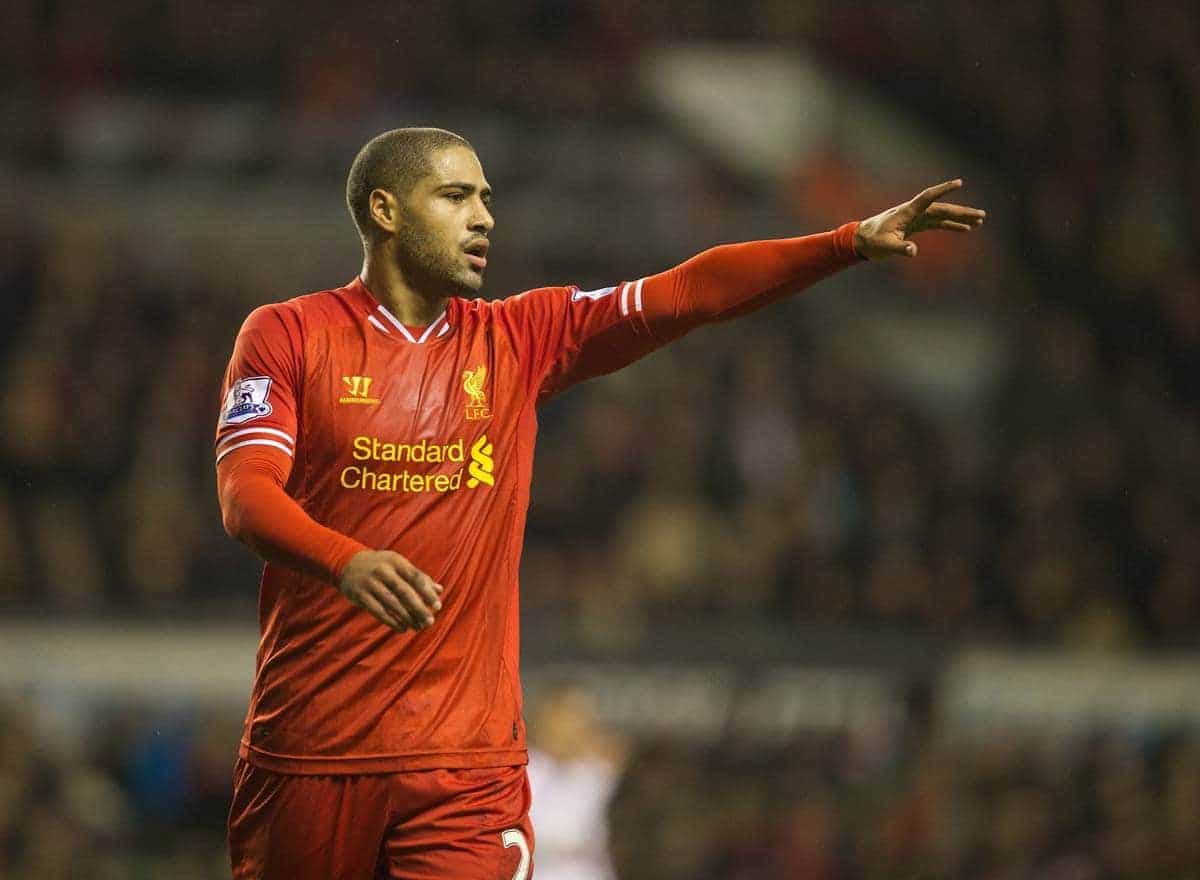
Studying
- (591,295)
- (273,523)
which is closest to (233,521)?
(273,523)

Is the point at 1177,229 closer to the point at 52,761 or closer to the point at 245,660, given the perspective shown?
the point at 245,660

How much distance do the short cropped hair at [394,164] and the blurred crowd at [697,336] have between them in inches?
264

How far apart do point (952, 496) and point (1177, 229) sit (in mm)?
3806

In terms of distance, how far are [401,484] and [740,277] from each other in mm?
1019

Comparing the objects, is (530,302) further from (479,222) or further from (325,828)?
(325,828)

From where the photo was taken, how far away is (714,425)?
13.3m

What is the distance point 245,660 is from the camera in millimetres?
11227

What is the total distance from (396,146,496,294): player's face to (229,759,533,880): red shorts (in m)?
1.26

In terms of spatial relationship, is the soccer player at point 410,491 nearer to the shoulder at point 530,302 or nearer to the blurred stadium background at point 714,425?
the shoulder at point 530,302

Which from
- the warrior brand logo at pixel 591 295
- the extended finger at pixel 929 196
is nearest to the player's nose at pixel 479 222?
the warrior brand logo at pixel 591 295

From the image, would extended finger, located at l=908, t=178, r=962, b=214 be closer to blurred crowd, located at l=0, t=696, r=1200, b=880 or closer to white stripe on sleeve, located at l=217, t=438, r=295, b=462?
white stripe on sleeve, located at l=217, t=438, r=295, b=462

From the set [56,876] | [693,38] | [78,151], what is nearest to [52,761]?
[56,876]

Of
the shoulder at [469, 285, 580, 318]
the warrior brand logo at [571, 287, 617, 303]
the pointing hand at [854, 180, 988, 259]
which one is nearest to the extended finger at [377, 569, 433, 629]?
the shoulder at [469, 285, 580, 318]

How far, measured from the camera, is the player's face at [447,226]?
15.7 feet
